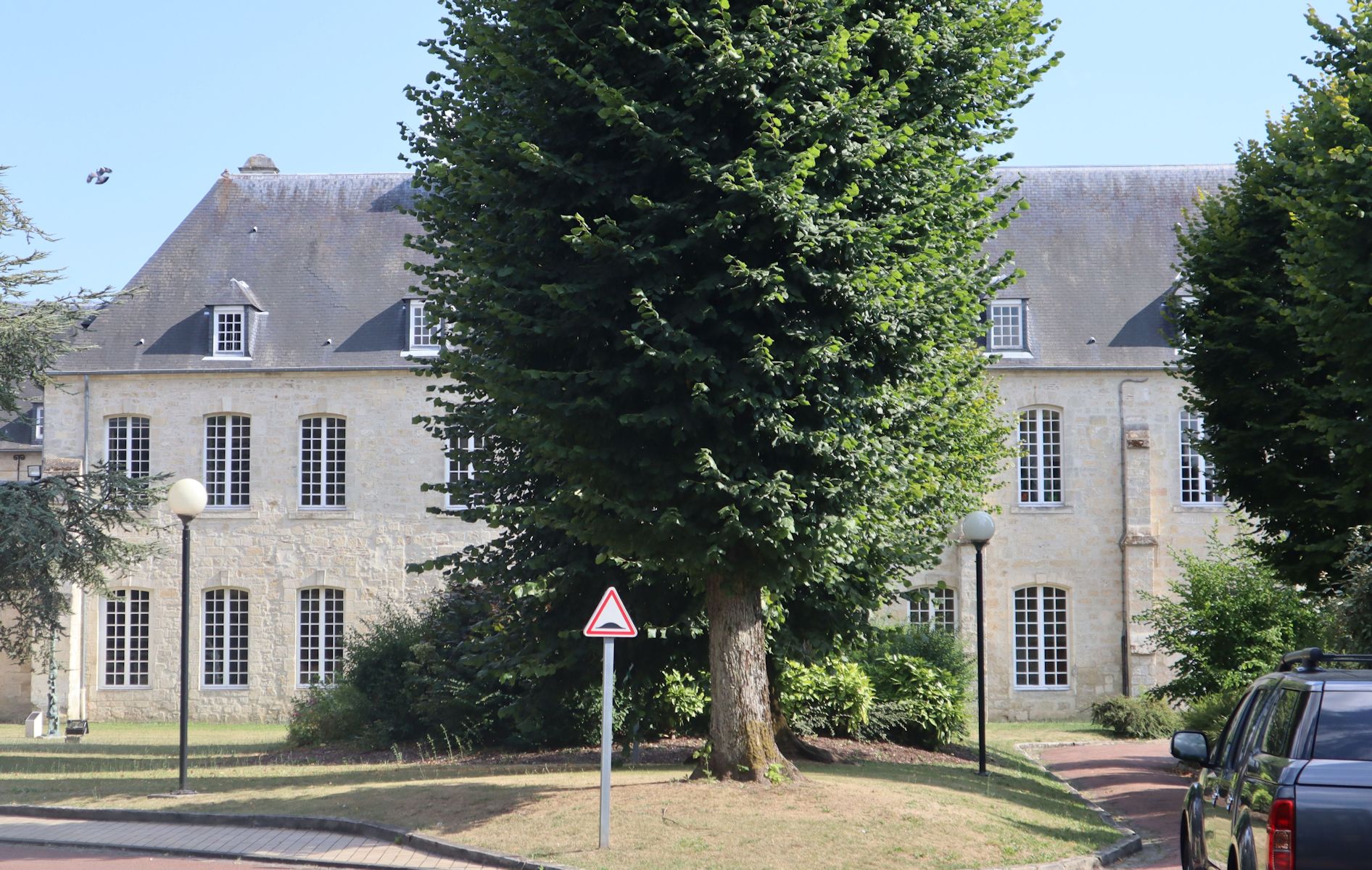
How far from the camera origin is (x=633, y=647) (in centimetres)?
1545

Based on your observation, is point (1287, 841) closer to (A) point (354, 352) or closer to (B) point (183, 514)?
(B) point (183, 514)

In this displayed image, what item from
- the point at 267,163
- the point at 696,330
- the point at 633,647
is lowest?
the point at 633,647

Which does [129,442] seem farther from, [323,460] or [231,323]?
[323,460]

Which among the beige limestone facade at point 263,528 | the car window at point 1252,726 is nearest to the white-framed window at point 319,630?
the beige limestone facade at point 263,528

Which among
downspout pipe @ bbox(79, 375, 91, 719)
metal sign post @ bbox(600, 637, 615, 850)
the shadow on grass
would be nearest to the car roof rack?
metal sign post @ bbox(600, 637, 615, 850)

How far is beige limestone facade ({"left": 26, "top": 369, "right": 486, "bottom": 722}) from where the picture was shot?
29703 millimetres

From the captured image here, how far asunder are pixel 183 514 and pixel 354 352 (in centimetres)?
1654

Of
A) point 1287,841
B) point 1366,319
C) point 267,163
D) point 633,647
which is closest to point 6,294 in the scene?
point 267,163

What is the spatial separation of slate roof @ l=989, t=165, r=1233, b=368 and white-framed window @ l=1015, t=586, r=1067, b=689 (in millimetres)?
5563

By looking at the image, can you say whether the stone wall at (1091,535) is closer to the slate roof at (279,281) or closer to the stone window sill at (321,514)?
the stone window sill at (321,514)

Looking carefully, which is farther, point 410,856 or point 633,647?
point 633,647

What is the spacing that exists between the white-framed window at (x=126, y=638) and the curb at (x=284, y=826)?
715 inches

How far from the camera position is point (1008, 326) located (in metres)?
31.1

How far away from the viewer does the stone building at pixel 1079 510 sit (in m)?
30.2
